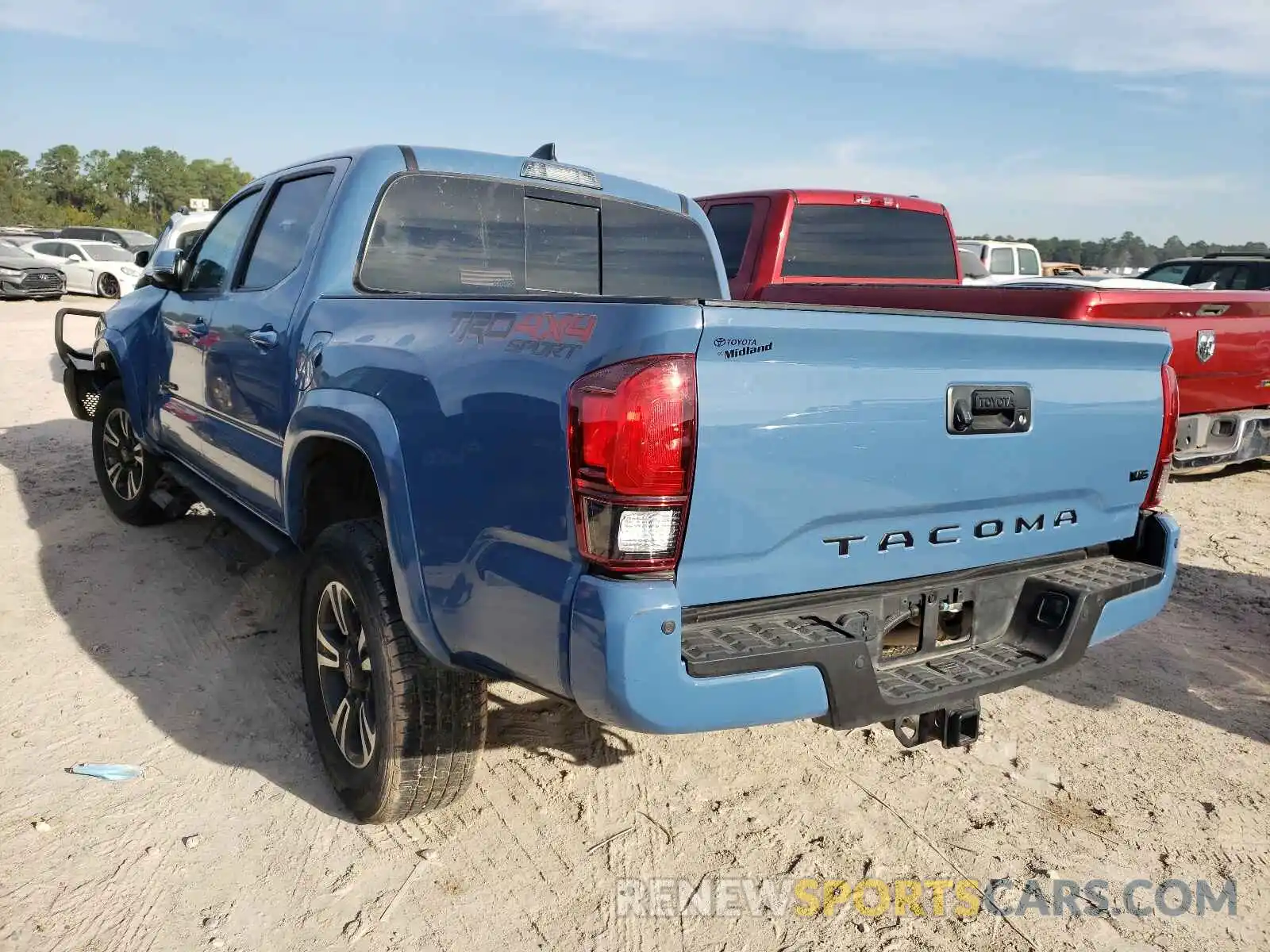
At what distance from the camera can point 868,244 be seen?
264 inches

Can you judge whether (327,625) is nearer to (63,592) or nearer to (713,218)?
(63,592)

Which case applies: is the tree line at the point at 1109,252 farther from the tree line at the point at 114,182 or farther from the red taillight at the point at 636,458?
the tree line at the point at 114,182

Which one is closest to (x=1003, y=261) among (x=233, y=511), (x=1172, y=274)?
(x=1172, y=274)

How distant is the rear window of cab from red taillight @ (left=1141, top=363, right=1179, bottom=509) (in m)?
1.62

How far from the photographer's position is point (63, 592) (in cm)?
480

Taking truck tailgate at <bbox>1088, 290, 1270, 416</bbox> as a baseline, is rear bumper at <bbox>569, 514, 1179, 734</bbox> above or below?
below

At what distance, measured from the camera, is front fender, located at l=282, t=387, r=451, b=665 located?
255 cm

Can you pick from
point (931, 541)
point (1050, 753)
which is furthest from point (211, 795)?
point (1050, 753)

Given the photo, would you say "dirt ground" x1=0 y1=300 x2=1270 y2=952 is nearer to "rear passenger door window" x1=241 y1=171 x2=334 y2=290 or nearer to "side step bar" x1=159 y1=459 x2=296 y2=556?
"side step bar" x1=159 y1=459 x2=296 y2=556

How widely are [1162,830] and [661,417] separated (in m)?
2.24

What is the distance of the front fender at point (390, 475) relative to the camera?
2.55 meters

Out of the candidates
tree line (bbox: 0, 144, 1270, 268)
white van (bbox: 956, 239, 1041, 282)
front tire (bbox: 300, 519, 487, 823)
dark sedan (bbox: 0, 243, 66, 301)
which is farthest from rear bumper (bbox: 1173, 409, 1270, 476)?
tree line (bbox: 0, 144, 1270, 268)

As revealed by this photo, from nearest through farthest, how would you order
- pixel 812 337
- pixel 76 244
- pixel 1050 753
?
pixel 812 337
pixel 1050 753
pixel 76 244

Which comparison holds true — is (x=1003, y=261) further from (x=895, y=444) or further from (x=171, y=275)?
(x=895, y=444)
